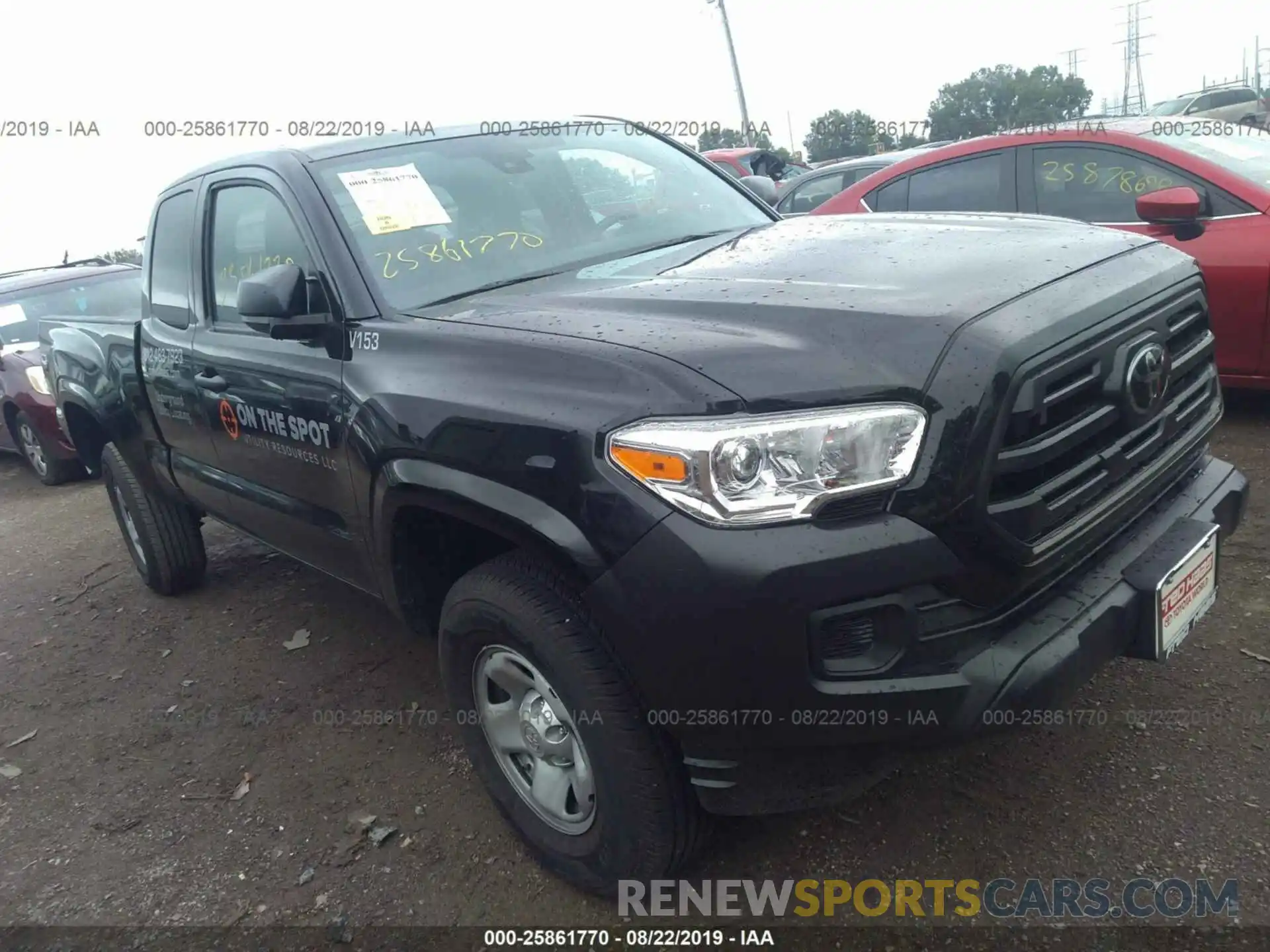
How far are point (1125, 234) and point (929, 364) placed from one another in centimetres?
117

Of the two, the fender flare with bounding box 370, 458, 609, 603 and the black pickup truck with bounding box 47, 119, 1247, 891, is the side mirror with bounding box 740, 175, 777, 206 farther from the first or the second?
the fender flare with bounding box 370, 458, 609, 603

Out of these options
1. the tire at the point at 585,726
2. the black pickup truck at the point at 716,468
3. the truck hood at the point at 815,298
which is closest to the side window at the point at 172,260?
the black pickup truck at the point at 716,468

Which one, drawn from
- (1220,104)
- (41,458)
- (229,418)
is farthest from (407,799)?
(1220,104)

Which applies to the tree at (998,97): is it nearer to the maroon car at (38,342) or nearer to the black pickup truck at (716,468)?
the maroon car at (38,342)

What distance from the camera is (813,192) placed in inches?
375

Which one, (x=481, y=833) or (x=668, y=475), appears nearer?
(x=668, y=475)

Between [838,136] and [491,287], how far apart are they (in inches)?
1305

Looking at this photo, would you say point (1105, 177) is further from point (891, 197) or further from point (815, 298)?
point (815, 298)

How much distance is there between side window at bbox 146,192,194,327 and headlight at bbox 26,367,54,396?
395cm

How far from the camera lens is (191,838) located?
9.64ft

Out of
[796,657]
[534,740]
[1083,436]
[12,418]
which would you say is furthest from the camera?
[12,418]

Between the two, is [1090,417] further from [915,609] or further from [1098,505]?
[915,609]

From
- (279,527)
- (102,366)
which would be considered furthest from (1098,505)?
(102,366)

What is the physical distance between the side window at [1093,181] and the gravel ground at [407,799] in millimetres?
1555
